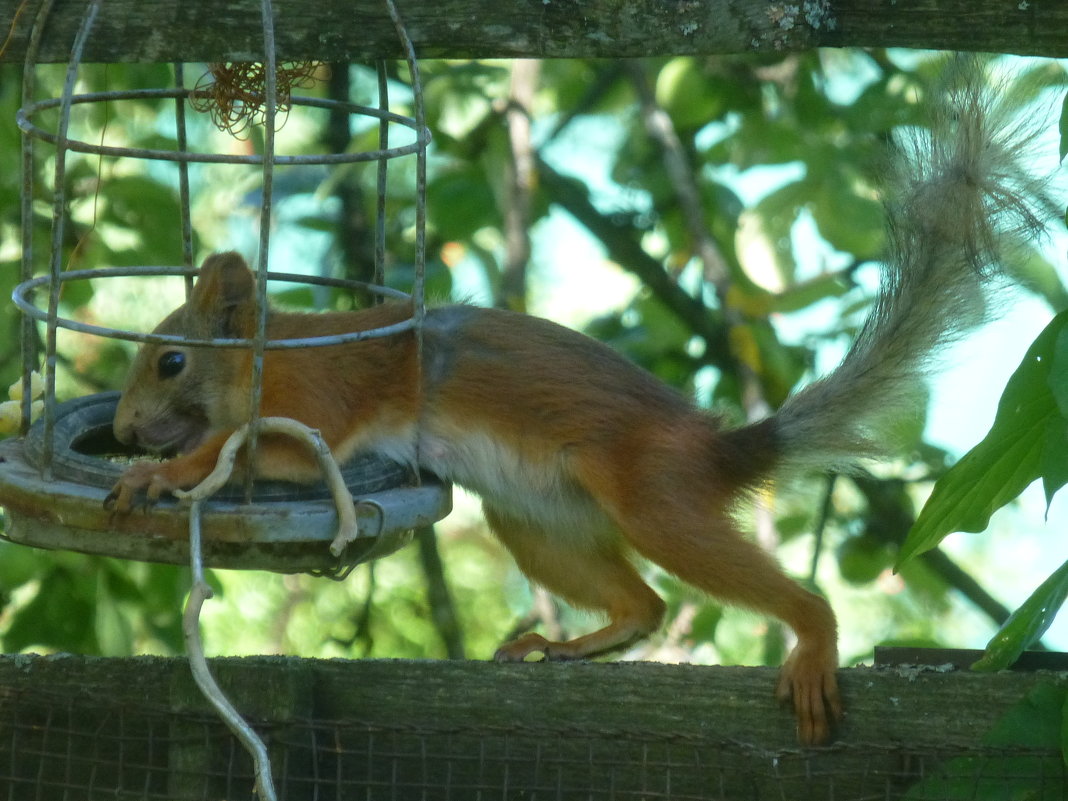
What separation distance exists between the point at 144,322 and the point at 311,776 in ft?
13.6

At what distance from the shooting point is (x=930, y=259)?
8.96 ft

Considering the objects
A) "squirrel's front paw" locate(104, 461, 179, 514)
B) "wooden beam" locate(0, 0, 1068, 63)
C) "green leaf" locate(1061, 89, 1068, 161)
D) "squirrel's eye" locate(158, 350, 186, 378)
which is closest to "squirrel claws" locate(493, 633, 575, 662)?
"squirrel's eye" locate(158, 350, 186, 378)

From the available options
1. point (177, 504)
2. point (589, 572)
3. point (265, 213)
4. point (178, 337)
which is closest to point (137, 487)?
point (177, 504)

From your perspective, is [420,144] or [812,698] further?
[420,144]

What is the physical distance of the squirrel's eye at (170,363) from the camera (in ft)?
8.65

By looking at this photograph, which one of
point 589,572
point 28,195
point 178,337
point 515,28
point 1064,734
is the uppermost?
point 515,28

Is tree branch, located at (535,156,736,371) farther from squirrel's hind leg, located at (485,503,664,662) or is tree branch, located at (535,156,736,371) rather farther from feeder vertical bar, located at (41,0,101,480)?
feeder vertical bar, located at (41,0,101,480)

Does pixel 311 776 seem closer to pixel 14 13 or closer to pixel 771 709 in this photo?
pixel 771 709

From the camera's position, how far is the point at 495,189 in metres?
4.25

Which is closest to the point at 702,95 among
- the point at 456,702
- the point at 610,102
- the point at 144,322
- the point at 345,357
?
the point at 610,102

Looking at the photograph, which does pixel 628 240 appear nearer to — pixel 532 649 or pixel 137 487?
pixel 532 649

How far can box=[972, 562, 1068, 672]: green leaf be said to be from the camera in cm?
173

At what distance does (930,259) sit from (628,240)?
1.88m

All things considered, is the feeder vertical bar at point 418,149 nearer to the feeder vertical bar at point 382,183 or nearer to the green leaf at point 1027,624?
the feeder vertical bar at point 382,183
